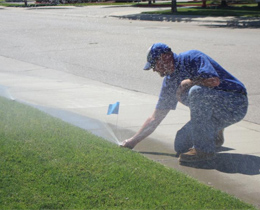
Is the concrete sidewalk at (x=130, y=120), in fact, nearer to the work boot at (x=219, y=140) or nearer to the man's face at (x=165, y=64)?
the work boot at (x=219, y=140)

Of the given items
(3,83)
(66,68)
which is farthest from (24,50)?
(3,83)

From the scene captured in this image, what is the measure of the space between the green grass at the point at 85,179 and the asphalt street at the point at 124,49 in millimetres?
2657

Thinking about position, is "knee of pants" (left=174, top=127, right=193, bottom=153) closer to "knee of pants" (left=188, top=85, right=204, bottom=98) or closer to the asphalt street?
"knee of pants" (left=188, top=85, right=204, bottom=98)

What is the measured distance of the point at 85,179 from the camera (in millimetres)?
4363

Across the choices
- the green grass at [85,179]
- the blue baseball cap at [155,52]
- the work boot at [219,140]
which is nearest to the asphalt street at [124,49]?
the work boot at [219,140]

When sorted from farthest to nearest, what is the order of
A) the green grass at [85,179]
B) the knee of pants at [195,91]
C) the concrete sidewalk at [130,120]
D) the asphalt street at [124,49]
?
the asphalt street at [124,49] < the knee of pants at [195,91] < the concrete sidewalk at [130,120] < the green grass at [85,179]

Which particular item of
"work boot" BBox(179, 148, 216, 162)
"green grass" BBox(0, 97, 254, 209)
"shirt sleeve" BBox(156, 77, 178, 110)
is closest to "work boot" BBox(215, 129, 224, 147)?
"work boot" BBox(179, 148, 216, 162)

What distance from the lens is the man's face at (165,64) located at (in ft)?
16.2

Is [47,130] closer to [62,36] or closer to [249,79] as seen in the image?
[249,79]

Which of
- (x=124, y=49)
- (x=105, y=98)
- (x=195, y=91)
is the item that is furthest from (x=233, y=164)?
(x=124, y=49)

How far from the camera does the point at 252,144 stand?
5.67m

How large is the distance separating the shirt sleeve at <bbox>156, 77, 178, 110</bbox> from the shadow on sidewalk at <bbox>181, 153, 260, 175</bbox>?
636mm

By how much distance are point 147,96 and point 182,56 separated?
3359 millimetres

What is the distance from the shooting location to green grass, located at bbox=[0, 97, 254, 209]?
3.96 meters
